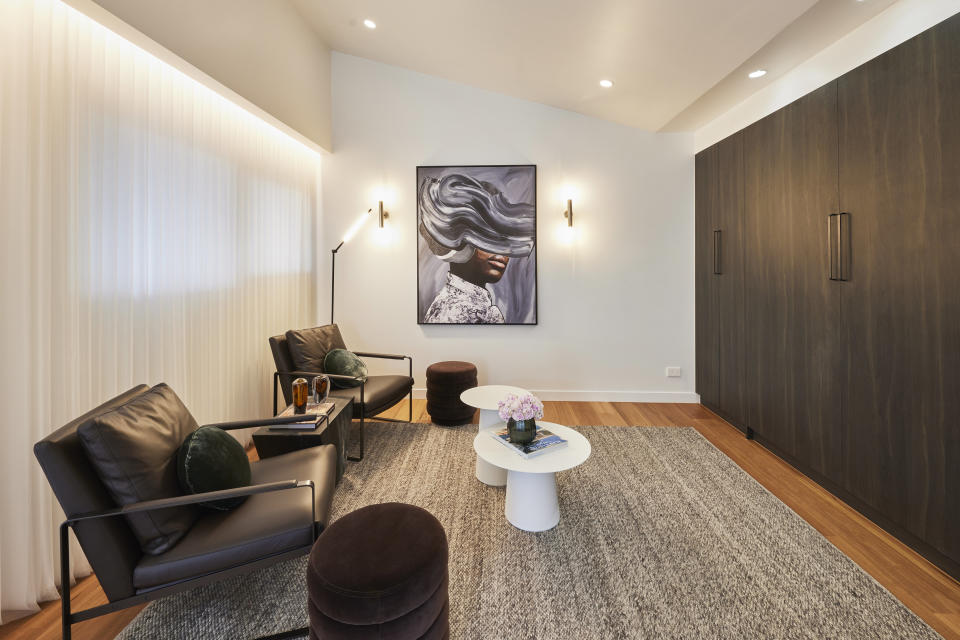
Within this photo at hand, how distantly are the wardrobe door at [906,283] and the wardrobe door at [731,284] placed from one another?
1044 millimetres

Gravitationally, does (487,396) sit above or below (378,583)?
above

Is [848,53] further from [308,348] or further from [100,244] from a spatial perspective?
[100,244]

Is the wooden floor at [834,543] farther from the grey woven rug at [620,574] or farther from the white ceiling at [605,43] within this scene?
the white ceiling at [605,43]

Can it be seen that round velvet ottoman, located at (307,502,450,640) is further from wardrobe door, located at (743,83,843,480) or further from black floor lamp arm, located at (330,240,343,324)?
black floor lamp arm, located at (330,240,343,324)

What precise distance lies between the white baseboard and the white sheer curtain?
2.82 metres

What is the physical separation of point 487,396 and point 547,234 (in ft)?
6.46

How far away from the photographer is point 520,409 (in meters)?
2.26

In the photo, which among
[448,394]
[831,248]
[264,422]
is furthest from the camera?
[448,394]

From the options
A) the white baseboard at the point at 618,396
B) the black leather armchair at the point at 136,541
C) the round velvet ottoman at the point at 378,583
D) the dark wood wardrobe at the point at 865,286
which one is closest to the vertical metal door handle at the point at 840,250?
the dark wood wardrobe at the point at 865,286

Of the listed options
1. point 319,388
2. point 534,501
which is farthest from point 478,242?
point 534,501

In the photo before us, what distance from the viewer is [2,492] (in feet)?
5.41

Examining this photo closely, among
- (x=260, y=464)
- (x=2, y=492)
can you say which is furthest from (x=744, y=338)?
(x=2, y=492)

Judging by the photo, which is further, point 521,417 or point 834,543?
point 521,417

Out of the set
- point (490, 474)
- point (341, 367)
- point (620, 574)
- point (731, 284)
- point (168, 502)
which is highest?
point (731, 284)
